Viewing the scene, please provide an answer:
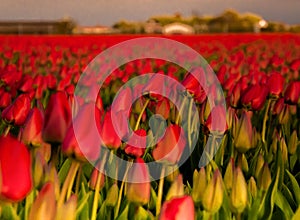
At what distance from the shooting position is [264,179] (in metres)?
1.56

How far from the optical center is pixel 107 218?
1473mm

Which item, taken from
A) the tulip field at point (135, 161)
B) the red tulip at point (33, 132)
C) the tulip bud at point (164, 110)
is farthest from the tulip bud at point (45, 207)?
the tulip bud at point (164, 110)

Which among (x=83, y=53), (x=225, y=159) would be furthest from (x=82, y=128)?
(x=83, y=53)

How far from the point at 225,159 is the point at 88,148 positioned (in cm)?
123

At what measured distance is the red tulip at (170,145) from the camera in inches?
51.4

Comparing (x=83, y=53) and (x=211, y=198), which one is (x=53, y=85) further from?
(x=83, y=53)

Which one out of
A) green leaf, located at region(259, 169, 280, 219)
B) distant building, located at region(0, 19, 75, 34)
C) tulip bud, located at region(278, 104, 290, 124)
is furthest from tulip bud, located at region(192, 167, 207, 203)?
distant building, located at region(0, 19, 75, 34)

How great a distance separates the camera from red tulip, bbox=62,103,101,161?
1.09 metres

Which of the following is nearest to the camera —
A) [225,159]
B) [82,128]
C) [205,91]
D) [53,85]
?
[82,128]

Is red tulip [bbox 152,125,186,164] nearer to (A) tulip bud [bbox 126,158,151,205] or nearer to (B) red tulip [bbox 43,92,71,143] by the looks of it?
(A) tulip bud [bbox 126,158,151,205]

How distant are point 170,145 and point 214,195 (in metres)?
0.16

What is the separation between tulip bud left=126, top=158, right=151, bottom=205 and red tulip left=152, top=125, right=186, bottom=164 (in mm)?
71

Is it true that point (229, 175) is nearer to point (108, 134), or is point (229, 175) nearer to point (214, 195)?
point (214, 195)

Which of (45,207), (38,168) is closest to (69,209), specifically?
(45,207)
